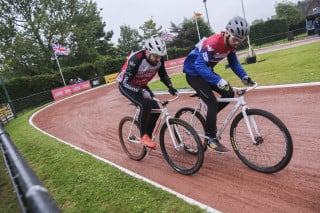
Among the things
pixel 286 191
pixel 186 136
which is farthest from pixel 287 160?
Result: pixel 186 136

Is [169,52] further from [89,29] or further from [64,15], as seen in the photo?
[64,15]

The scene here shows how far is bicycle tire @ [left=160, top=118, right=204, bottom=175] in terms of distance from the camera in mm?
4906

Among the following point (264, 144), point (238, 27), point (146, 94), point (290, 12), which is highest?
point (290, 12)

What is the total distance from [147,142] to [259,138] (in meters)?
2.09

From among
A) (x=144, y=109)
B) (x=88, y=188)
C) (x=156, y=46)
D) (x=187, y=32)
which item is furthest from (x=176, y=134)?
(x=187, y=32)

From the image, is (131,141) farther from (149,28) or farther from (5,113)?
(149,28)

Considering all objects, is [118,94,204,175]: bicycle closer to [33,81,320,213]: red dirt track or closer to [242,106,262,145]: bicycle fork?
[33,81,320,213]: red dirt track

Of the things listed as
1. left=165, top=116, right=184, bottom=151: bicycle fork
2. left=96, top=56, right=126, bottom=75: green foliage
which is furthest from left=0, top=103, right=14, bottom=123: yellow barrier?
left=96, top=56, right=126, bottom=75: green foliage

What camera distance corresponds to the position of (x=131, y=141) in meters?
6.33

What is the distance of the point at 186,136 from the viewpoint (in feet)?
17.0

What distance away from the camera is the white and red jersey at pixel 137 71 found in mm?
5223

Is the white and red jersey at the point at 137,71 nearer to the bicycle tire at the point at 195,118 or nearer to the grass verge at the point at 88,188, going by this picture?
the bicycle tire at the point at 195,118

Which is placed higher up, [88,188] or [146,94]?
[146,94]

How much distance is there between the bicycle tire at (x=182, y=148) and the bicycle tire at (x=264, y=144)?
73 cm
